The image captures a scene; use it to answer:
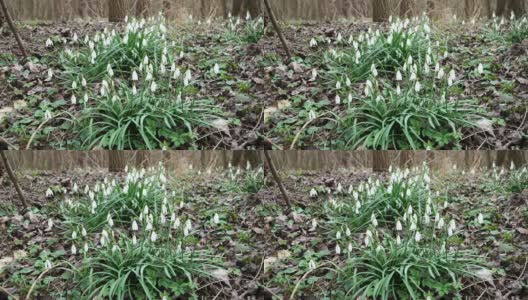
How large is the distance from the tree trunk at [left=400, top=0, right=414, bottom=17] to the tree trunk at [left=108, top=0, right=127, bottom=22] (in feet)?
5.71

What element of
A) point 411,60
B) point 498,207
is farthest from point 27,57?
point 498,207

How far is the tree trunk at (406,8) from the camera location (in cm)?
385

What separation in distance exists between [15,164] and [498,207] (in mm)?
3049

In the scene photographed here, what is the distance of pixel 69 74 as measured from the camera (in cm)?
380

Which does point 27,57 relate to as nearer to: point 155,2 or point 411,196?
point 155,2

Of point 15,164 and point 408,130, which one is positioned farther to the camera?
point 15,164

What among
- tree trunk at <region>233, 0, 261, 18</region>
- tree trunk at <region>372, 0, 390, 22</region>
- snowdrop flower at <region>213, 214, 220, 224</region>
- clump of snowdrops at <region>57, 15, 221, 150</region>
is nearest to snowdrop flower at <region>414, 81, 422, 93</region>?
tree trunk at <region>372, 0, 390, 22</region>

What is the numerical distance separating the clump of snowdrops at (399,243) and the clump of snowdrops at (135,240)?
2.73 feet

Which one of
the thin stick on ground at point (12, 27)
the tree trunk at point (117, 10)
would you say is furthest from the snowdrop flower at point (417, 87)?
the thin stick on ground at point (12, 27)

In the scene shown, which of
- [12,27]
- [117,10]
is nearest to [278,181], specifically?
[117,10]

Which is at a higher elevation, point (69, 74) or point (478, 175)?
point (69, 74)

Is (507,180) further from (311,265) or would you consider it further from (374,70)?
(311,265)

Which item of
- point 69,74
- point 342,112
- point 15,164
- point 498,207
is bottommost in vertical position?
point 498,207

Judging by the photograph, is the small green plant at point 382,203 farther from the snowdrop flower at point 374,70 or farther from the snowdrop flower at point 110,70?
the snowdrop flower at point 110,70
